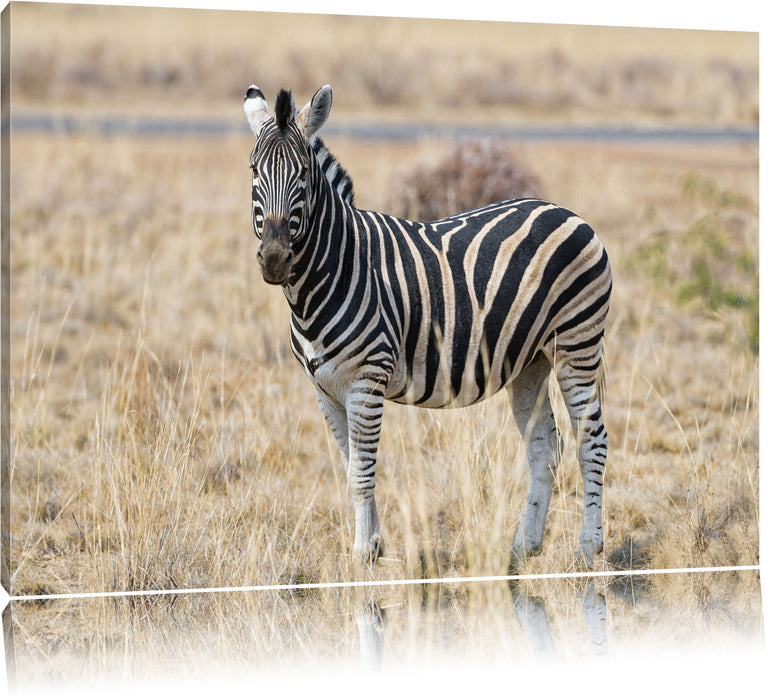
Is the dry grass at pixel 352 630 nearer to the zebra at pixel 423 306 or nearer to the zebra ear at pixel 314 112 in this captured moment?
the zebra at pixel 423 306

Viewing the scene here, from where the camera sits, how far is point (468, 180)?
927cm

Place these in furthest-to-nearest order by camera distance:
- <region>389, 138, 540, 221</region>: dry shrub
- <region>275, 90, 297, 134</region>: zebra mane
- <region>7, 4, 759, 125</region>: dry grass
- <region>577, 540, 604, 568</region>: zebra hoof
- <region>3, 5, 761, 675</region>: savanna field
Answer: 1. <region>389, 138, 540, 221</region>: dry shrub
2. <region>7, 4, 759, 125</region>: dry grass
3. <region>577, 540, 604, 568</region>: zebra hoof
4. <region>3, 5, 761, 675</region>: savanna field
5. <region>275, 90, 297, 134</region>: zebra mane

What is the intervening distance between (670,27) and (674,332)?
330cm

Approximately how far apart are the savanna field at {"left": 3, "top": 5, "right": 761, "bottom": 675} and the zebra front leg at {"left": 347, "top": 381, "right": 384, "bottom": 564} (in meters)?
0.32

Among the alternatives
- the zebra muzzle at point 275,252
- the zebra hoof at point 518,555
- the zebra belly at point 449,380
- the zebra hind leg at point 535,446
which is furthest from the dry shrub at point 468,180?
the zebra muzzle at point 275,252

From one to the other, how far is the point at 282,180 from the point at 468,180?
437 cm

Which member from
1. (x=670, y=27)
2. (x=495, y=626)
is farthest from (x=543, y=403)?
(x=670, y=27)

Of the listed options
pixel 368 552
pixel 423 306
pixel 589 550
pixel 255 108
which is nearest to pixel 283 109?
pixel 255 108

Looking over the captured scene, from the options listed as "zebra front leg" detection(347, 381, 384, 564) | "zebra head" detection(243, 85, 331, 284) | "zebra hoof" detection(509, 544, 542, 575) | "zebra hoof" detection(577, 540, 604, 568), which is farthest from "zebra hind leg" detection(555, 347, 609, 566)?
"zebra head" detection(243, 85, 331, 284)

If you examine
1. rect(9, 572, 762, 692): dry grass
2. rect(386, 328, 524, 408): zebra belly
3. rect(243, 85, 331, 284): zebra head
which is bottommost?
rect(9, 572, 762, 692): dry grass

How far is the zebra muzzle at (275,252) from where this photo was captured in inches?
197

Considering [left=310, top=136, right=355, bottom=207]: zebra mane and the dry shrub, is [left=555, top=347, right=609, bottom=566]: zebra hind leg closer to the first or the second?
[left=310, top=136, right=355, bottom=207]: zebra mane

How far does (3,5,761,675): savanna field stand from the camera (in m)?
6.02

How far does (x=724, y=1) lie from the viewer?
6.95m
